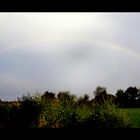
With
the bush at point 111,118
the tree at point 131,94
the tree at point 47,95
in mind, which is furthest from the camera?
the tree at point 131,94

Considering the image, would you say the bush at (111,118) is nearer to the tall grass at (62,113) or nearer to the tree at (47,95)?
the tall grass at (62,113)

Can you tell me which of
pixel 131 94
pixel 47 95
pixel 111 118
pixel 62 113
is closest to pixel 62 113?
pixel 62 113

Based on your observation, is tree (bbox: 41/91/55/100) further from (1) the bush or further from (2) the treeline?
(1) the bush

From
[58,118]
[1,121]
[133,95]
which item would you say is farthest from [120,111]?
[133,95]

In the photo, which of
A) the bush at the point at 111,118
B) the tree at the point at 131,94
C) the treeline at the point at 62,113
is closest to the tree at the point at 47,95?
the treeline at the point at 62,113

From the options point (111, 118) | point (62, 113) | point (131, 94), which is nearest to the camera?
point (111, 118)

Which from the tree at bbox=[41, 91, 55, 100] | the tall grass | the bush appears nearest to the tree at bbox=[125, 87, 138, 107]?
the tree at bbox=[41, 91, 55, 100]

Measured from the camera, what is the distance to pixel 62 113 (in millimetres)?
9867

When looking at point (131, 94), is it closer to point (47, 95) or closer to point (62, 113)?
point (47, 95)

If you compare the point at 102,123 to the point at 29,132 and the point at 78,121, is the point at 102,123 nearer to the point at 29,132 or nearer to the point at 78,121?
the point at 78,121

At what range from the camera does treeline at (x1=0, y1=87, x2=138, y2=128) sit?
9.39 meters

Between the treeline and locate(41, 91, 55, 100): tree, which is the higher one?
locate(41, 91, 55, 100): tree

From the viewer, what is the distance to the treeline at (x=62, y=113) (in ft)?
30.8
